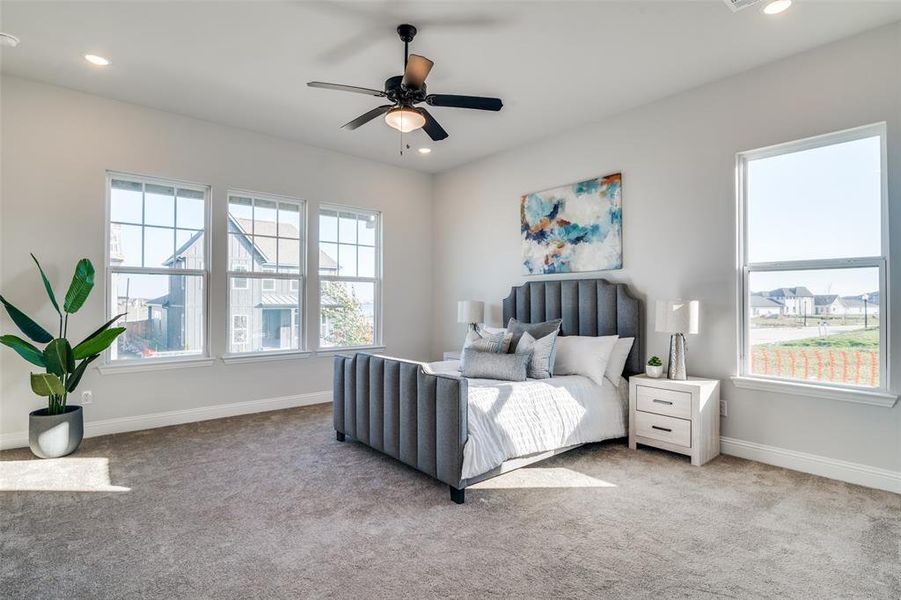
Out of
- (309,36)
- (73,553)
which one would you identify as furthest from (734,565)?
(309,36)

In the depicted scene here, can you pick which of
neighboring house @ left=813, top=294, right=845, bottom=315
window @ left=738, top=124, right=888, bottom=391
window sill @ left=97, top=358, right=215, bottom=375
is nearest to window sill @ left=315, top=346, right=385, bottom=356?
window sill @ left=97, top=358, right=215, bottom=375

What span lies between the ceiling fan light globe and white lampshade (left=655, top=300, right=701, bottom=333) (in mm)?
2282

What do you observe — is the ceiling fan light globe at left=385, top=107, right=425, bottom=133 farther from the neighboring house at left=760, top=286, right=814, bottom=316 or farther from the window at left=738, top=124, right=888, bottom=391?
the neighboring house at left=760, top=286, right=814, bottom=316

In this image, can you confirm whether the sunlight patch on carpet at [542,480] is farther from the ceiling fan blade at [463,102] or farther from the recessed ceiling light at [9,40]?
the recessed ceiling light at [9,40]

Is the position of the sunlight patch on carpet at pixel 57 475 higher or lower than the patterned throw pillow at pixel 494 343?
lower

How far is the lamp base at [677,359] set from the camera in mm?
3498

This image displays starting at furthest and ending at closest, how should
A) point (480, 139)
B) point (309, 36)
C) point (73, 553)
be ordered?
point (480, 139)
point (309, 36)
point (73, 553)

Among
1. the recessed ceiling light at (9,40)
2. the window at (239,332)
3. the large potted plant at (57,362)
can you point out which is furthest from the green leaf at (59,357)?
the recessed ceiling light at (9,40)

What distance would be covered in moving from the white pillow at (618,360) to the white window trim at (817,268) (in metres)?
0.79

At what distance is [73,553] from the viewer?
209 centimetres

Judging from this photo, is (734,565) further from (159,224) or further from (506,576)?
(159,224)

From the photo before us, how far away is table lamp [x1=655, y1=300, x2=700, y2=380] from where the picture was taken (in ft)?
11.2

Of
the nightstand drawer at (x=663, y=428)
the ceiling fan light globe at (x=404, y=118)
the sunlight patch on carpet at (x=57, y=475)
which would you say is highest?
the ceiling fan light globe at (x=404, y=118)

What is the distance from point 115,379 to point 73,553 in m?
2.32
